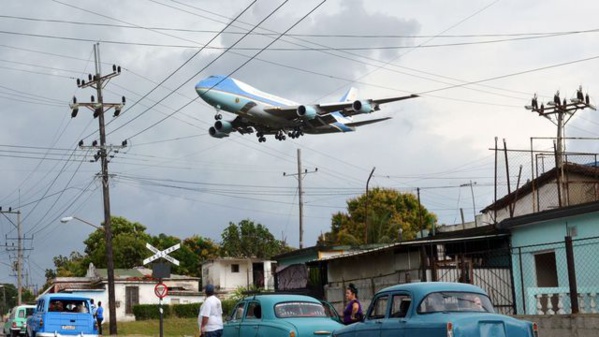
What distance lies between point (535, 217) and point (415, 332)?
10567 mm

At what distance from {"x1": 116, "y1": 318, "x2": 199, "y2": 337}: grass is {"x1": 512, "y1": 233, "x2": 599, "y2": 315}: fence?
72.7 feet

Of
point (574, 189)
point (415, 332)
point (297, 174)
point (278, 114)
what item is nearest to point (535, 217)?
point (574, 189)

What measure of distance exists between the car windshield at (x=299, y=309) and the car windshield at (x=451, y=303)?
3977mm

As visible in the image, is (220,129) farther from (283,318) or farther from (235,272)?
(235,272)

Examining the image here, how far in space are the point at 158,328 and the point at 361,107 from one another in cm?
1693

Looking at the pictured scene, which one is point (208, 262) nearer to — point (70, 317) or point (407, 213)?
point (407, 213)

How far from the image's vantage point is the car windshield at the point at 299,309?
15.0 metres

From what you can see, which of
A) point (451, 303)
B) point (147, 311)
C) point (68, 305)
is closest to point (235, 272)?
point (147, 311)

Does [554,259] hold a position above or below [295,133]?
below

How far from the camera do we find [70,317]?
1028 inches

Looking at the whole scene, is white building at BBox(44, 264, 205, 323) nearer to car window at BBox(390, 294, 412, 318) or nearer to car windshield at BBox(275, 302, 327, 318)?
car windshield at BBox(275, 302, 327, 318)

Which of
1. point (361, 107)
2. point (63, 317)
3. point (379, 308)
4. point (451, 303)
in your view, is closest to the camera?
point (451, 303)

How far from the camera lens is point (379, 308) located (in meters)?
12.7

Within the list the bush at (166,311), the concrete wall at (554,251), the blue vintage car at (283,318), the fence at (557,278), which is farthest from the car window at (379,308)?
the bush at (166,311)
